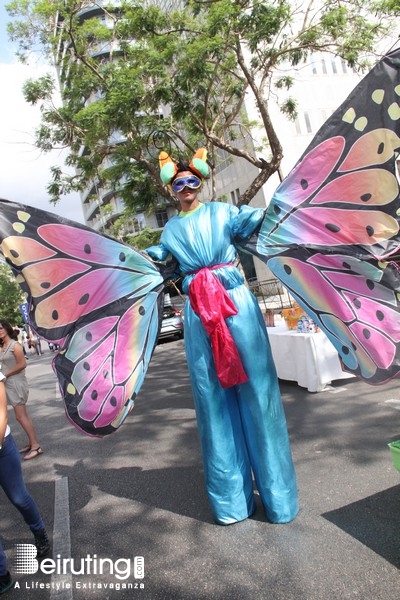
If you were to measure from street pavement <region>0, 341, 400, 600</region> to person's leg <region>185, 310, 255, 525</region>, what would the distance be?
0.50 feet

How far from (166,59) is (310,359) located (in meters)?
6.90

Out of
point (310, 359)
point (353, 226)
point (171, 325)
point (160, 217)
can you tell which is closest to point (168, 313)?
point (171, 325)

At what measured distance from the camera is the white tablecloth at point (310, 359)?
17.5ft

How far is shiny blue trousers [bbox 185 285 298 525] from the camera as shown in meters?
2.68

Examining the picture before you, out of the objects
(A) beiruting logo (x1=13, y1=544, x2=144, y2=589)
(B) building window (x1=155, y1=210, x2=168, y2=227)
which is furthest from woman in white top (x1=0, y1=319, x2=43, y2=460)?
(B) building window (x1=155, y1=210, x2=168, y2=227)

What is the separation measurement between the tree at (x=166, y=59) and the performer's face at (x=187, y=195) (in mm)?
6171

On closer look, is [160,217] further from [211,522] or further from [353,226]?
[353,226]

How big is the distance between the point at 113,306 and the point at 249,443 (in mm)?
1174

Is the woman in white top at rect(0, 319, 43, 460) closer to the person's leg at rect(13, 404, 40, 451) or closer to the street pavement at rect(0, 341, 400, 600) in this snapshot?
the person's leg at rect(13, 404, 40, 451)

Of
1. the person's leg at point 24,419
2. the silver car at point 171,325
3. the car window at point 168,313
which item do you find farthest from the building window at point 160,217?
the person's leg at point 24,419

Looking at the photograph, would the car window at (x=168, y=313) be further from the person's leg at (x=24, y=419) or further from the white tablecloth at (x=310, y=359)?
the person's leg at (x=24, y=419)

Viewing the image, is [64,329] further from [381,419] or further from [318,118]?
[318,118]

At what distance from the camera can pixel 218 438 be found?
2719 mm

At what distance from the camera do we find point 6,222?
2553mm
